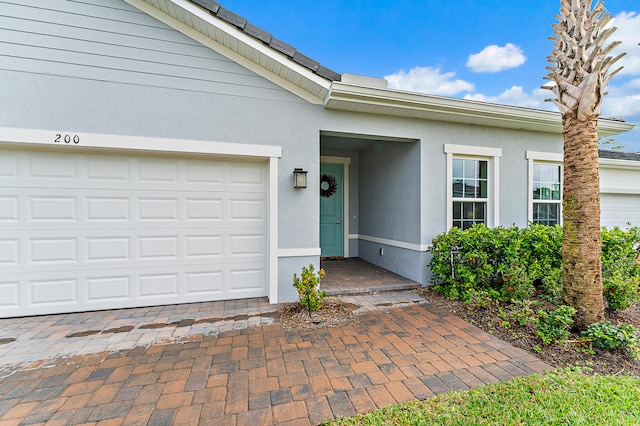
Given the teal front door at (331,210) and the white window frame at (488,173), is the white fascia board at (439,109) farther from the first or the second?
the teal front door at (331,210)

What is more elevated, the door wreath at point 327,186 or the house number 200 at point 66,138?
the house number 200 at point 66,138

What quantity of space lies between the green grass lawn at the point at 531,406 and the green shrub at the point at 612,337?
0.54m

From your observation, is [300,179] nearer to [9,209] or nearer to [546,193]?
[9,209]

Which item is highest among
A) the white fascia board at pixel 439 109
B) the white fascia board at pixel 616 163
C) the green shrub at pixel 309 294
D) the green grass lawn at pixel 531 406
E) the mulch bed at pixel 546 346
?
the white fascia board at pixel 439 109

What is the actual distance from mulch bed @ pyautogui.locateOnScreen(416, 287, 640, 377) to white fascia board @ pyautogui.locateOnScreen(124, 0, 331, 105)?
3966 millimetres

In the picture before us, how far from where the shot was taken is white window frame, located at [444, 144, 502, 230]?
Result: 5083 millimetres

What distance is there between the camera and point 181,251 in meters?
Result: 4.14

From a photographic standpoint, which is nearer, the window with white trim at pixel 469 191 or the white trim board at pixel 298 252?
the white trim board at pixel 298 252

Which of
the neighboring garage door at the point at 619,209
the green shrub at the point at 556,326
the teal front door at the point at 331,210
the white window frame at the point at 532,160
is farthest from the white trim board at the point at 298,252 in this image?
the neighboring garage door at the point at 619,209

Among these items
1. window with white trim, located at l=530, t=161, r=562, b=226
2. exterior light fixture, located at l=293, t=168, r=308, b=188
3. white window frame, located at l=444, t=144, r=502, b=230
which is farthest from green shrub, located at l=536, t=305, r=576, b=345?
exterior light fixture, located at l=293, t=168, r=308, b=188

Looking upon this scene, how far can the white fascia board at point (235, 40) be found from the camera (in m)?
3.70

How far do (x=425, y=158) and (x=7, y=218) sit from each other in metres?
6.44

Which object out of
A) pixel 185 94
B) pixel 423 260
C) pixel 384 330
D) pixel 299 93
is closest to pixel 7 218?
pixel 185 94

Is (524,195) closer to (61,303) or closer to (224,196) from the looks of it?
(224,196)
